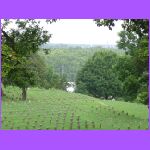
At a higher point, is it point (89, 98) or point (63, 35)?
point (63, 35)

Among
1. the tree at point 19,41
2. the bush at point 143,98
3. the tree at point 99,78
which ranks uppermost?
the tree at point 19,41

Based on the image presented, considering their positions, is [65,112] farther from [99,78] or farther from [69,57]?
[69,57]

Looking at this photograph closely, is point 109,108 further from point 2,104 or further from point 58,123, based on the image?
point 2,104

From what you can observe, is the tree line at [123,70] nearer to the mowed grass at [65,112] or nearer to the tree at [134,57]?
the tree at [134,57]

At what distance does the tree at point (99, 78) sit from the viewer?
12594 millimetres

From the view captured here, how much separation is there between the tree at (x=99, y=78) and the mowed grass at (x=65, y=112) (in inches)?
5.0

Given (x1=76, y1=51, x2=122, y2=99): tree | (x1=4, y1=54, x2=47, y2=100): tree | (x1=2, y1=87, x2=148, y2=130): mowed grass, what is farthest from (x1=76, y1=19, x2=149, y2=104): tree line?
(x1=4, y1=54, x2=47, y2=100): tree

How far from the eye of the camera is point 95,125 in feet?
41.0

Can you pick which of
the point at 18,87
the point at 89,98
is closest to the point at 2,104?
the point at 18,87

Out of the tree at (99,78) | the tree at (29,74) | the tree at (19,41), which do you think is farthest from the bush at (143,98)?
the tree at (19,41)

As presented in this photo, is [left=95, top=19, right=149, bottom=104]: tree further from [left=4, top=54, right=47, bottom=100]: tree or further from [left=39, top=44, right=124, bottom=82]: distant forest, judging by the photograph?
[left=4, top=54, right=47, bottom=100]: tree

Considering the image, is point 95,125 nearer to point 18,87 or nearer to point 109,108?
point 109,108

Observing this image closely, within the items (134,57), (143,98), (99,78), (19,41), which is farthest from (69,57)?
(143,98)

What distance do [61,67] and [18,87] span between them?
26.9 inches
